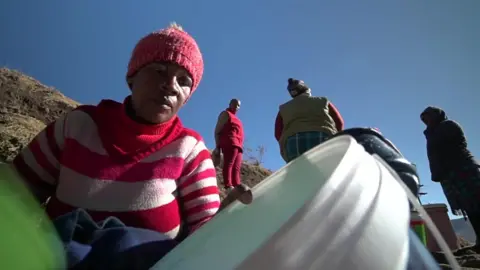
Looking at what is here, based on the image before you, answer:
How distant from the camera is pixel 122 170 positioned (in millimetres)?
887

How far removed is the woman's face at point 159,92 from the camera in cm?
97

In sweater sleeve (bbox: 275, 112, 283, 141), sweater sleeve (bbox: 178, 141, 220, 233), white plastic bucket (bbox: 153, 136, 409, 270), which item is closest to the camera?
white plastic bucket (bbox: 153, 136, 409, 270)

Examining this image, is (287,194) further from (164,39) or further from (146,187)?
(164,39)

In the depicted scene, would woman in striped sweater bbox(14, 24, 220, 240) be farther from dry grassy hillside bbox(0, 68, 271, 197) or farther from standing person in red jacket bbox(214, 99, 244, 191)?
standing person in red jacket bbox(214, 99, 244, 191)

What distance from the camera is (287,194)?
0.65m

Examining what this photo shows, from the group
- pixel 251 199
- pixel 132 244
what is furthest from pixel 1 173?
pixel 251 199

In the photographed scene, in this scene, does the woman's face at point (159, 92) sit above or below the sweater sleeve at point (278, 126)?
above

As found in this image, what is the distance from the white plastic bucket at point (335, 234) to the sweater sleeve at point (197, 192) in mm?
397

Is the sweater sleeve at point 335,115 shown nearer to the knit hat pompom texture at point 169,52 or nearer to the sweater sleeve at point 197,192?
the knit hat pompom texture at point 169,52

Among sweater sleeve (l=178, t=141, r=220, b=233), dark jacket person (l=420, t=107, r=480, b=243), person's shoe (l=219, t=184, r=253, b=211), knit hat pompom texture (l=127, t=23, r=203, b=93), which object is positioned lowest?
dark jacket person (l=420, t=107, r=480, b=243)

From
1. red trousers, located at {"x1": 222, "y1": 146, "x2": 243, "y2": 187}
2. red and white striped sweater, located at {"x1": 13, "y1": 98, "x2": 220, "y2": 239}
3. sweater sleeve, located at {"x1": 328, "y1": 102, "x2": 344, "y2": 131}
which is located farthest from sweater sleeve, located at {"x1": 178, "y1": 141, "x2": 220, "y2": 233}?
red trousers, located at {"x1": 222, "y1": 146, "x2": 243, "y2": 187}

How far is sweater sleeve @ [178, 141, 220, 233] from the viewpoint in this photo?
0.96 metres

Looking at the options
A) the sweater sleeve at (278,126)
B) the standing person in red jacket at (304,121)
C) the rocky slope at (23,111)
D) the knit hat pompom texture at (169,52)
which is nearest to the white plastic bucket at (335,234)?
the knit hat pompom texture at (169,52)

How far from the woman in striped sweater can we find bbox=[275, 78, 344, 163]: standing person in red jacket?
1.41 metres
